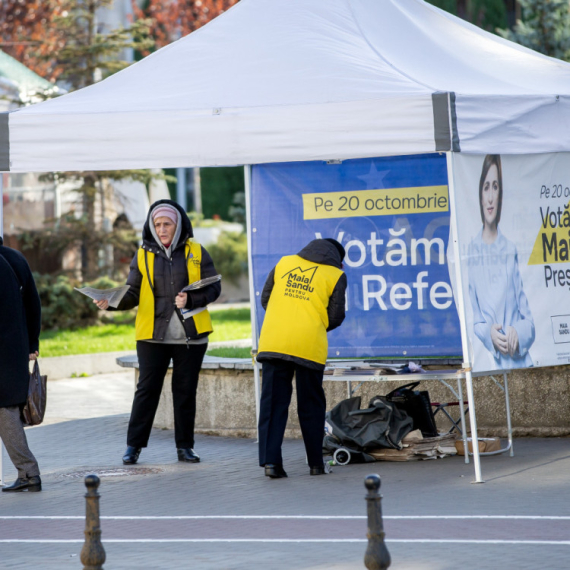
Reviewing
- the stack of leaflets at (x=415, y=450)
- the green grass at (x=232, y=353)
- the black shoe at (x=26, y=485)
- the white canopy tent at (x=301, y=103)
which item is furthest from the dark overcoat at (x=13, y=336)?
the green grass at (x=232, y=353)

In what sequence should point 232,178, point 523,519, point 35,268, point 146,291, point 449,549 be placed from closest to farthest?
point 449,549 → point 523,519 → point 146,291 → point 35,268 → point 232,178

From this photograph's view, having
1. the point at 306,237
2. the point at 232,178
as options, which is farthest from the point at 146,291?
the point at 232,178

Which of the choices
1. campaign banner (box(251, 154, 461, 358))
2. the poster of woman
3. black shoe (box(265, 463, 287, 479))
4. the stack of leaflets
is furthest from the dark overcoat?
the poster of woman

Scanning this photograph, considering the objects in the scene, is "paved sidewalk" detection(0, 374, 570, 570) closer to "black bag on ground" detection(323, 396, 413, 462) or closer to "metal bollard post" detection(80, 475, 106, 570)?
"black bag on ground" detection(323, 396, 413, 462)

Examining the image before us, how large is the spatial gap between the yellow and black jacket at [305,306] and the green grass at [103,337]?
8.78 metres

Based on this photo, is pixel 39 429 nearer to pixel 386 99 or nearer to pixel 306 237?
pixel 306 237

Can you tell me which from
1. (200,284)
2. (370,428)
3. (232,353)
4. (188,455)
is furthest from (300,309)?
(232,353)

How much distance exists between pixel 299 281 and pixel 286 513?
1.77 metres

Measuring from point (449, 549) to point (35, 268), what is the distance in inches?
776

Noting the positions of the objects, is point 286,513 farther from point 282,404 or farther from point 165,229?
point 165,229

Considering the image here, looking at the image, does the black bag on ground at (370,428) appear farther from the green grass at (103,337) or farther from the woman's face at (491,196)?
the green grass at (103,337)

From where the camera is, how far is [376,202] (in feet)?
29.7

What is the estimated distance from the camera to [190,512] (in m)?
7.02

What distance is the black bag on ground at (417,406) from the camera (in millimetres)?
8711
